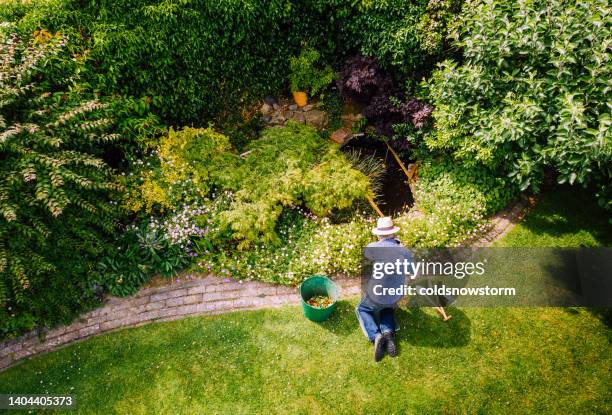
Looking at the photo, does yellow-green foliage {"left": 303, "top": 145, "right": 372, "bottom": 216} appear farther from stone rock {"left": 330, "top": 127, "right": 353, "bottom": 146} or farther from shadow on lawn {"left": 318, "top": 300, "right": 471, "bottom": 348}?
shadow on lawn {"left": 318, "top": 300, "right": 471, "bottom": 348}

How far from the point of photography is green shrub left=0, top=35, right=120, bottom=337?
18.8 ft

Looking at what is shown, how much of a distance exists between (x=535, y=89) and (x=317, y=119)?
202 inches

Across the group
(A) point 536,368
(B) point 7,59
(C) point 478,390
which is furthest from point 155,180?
(A) point 536,368

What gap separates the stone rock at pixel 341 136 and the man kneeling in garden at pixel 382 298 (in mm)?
3770

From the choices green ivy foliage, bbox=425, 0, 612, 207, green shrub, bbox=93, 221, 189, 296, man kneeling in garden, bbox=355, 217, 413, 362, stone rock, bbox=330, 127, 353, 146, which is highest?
green ivy foliage, bbox=425, 0, 612, 207

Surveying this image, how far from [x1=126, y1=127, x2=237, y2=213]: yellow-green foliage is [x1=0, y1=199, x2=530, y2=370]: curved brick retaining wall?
171cm

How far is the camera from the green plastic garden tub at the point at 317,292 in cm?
643

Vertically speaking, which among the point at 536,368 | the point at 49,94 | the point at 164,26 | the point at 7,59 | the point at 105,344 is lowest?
the point at 105,344

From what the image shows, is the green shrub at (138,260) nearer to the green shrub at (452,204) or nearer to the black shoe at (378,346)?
the black shoe at (378,346)

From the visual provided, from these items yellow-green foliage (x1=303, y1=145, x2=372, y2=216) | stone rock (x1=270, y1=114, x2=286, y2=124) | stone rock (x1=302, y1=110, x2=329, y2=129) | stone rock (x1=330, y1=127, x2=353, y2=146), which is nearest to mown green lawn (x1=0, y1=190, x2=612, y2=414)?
yellow-green foliage (x1=303, y1=145, x2=372, y2=216)

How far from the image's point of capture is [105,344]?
6629mm

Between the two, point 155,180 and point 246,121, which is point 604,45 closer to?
point 246,121

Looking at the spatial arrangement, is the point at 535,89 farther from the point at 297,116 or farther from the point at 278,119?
the point at 278,119

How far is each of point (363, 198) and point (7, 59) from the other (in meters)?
6.90
